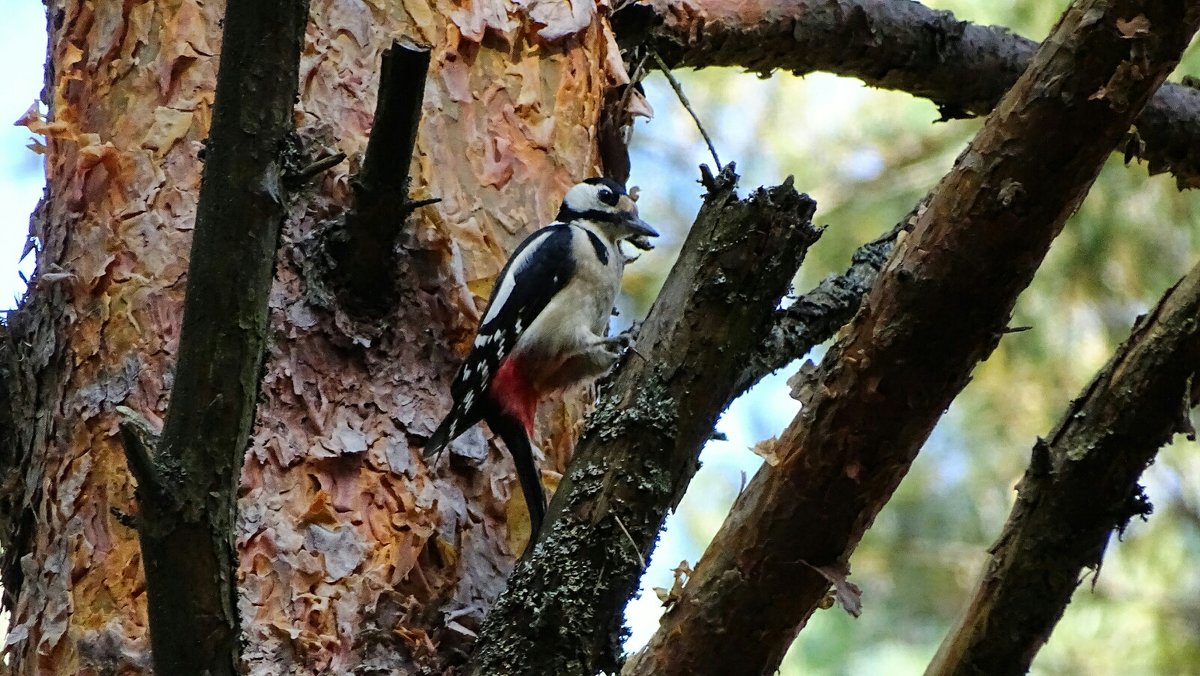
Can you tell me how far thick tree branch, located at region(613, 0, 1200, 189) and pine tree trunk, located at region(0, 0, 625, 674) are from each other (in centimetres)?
64

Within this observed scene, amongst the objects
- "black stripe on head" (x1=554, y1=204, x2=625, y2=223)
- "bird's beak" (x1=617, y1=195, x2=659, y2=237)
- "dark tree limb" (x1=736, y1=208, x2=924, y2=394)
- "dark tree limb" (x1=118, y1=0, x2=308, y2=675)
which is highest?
"bird's beak" (x1=617, y1=195, x2=659, y2=237)

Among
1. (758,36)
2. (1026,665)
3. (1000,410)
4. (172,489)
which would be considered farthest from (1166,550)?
(172,489)

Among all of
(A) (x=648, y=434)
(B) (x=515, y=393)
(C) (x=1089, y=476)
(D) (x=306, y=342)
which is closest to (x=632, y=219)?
(B) (x=515, y=393)

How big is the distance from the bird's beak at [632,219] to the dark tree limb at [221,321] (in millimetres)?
1858

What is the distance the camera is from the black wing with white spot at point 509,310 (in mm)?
2354

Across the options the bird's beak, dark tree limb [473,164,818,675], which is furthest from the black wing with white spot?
dark tree limb [473,164,818,675]

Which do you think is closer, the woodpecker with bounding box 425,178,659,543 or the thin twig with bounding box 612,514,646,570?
the thin twig with bounding box 612,514,646,570

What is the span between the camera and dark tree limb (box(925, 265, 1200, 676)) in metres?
1.59

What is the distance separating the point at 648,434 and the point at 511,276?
0.95 metres

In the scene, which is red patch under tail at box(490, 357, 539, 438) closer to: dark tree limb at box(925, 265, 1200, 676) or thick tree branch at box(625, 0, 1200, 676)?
thick tree branch at box(625, 0, 1200, 676)

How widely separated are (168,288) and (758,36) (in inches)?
68.3

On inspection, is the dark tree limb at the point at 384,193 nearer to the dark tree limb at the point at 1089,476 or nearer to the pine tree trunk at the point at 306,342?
the pine tree trunk at the point at 306,342

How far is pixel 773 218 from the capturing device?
5.94 ft

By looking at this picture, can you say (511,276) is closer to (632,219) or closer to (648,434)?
(632,219)
